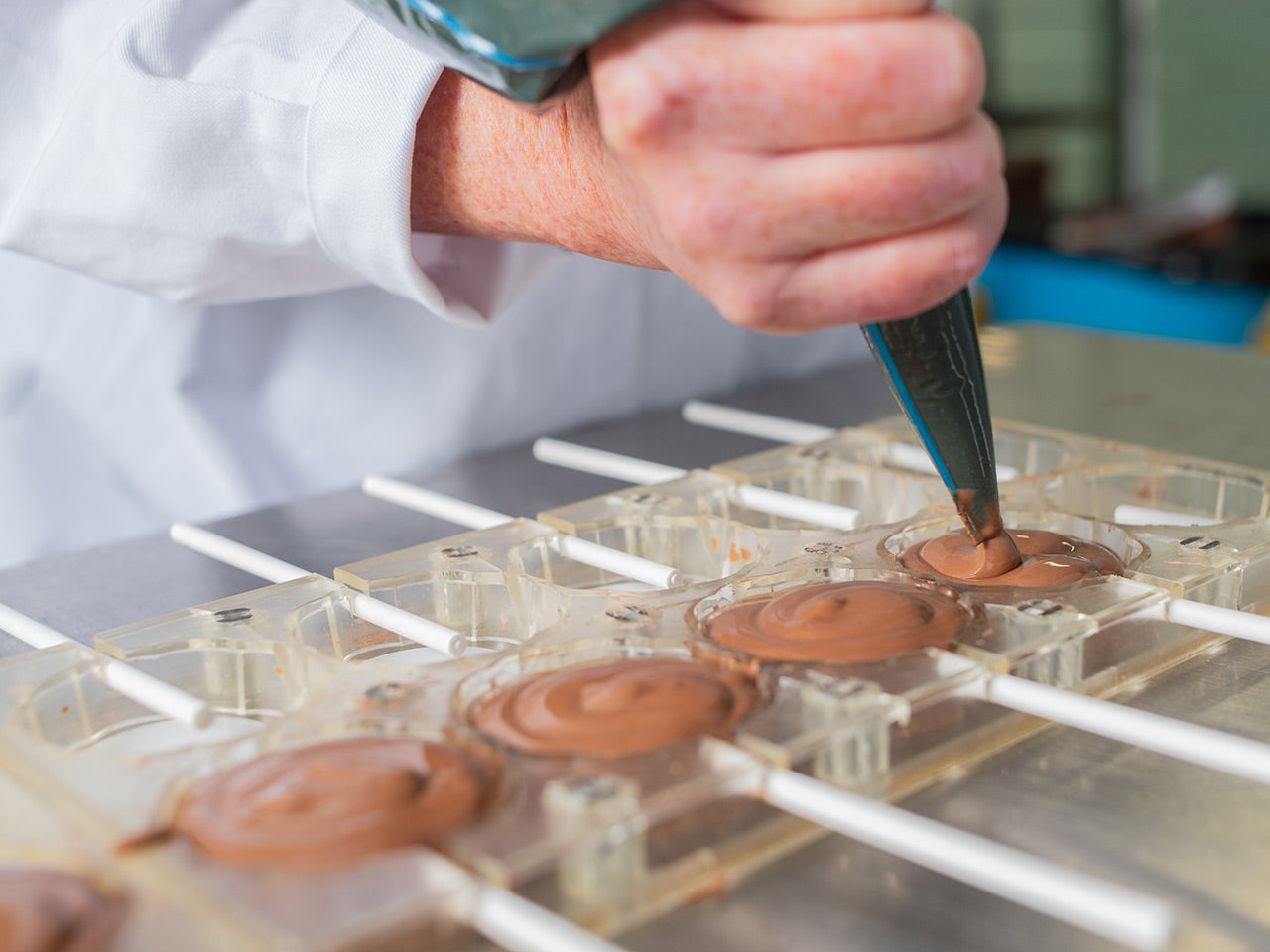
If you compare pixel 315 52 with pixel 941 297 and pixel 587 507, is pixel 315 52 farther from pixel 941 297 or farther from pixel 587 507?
pixel 941 297

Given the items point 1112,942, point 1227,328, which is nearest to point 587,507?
point 1112,942

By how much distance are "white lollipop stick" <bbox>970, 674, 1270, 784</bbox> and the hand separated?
0.18 meters

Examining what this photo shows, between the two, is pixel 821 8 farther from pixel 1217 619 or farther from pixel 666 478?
pixel 666 478

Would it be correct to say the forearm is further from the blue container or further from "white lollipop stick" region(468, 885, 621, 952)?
the blue container

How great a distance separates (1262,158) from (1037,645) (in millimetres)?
4098

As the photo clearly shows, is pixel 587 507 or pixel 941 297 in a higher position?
pixel 941 297

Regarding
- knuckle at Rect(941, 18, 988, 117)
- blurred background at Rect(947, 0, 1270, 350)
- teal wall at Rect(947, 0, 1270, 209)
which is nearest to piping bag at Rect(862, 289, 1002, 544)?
knuckle at Rect(941, 18, 988, 117)

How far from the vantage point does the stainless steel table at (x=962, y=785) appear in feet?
1.58

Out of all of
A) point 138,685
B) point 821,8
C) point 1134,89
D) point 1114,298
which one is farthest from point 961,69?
point 1134,89

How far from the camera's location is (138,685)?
2.02ft

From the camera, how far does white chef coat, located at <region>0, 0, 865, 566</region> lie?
911 mm

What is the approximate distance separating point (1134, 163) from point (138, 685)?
15.0 feet

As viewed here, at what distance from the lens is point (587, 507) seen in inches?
35.0

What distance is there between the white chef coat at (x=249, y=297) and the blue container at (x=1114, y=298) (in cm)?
212
